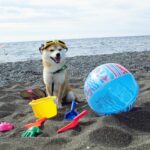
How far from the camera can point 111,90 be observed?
4.31 metres

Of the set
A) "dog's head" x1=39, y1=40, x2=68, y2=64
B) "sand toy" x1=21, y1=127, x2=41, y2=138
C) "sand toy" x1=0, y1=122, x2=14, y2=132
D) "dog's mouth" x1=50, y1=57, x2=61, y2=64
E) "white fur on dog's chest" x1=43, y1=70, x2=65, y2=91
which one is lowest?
"sand toy" x1=0, y1=122, x2=14, y2=132

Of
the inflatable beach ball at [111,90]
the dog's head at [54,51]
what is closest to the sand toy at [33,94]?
the dog's head at [54,51]

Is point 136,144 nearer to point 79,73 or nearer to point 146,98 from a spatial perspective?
point 146,98

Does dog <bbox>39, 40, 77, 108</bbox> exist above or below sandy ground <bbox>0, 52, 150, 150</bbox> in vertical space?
above

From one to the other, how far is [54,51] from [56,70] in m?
0.34

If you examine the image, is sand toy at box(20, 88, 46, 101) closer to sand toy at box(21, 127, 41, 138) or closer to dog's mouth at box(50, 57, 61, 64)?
dog's mouth at box(50, 57, 61, 64)

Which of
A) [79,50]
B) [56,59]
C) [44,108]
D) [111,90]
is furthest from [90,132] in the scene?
[79,50]

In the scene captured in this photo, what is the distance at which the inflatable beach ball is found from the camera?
4320 mm

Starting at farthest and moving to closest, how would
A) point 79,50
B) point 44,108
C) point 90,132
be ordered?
1. point 79,50
2. point 44,108
3. point 90,132

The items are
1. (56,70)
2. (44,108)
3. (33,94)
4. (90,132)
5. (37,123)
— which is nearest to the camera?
(90,132)

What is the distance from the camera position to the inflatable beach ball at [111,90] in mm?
4320

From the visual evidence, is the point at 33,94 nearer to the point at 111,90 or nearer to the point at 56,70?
the point at 56,70

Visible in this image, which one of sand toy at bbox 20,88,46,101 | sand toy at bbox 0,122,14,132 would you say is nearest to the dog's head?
sand toy at bbox 20,88,46,101

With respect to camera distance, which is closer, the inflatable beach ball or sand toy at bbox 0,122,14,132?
the inflatable beach ball
